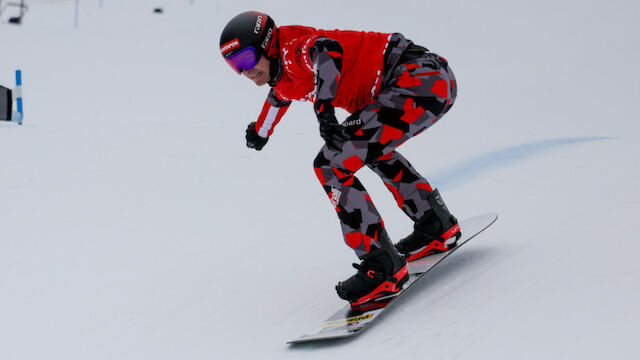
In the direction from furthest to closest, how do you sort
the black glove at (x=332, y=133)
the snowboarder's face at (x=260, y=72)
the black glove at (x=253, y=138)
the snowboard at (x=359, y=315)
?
the black glove at (x=253, y=138) < the snowboarder's face at (x=260, y=72) < the snowboard at (x=359, y=315) < the black glove at (x=332, y=133)

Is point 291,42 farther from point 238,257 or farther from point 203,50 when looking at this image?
point 203,50

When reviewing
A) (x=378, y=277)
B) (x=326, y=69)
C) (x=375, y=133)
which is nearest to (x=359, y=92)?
(x=375, y=133)

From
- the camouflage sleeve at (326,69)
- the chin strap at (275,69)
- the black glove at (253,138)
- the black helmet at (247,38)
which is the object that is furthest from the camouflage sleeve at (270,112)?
the camouflage sleeve at (326,69)

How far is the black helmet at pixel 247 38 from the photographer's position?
10.0ft

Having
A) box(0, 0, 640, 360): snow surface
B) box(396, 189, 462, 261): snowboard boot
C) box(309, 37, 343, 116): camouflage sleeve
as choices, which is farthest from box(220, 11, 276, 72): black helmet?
box(0, 0, 640, 360): snow surface

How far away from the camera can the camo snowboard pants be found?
310 centimetres

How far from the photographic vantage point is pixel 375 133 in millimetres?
3107

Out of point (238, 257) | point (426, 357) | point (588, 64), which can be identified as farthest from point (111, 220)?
point (588, 64)

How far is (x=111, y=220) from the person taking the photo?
4.89 meters

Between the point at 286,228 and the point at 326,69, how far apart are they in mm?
2016

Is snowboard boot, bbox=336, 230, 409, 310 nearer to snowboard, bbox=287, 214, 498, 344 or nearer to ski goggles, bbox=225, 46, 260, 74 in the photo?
snowboard, bbox=287, 214, 498, 344

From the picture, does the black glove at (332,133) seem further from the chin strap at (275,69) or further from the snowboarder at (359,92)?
the chin strap at (275,69)

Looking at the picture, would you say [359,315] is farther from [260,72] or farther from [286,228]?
[286,228]

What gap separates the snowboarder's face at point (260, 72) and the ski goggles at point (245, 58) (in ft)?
0.09
